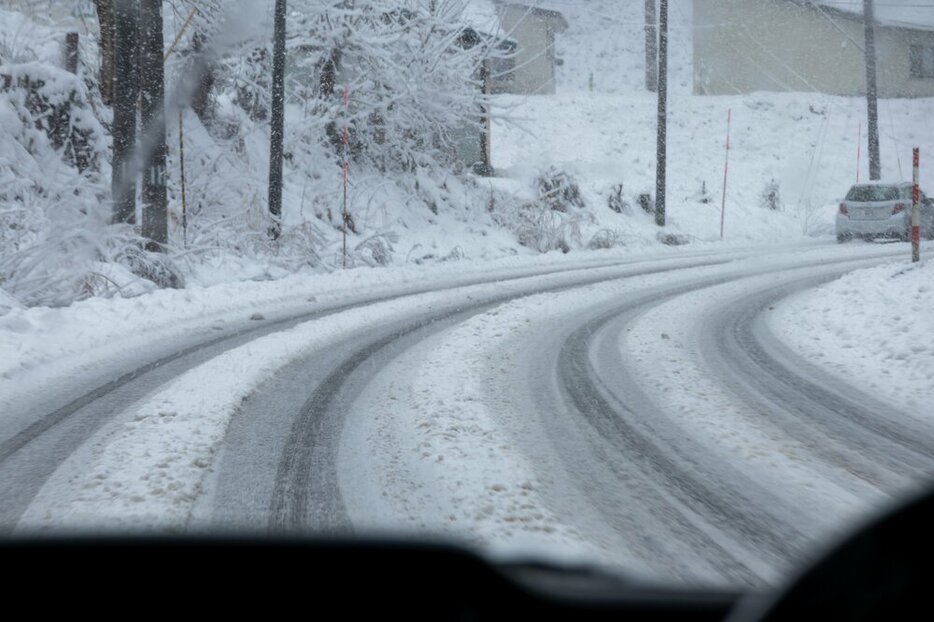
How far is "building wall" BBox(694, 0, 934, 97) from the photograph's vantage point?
4838 cm

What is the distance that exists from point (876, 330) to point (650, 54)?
52954mm

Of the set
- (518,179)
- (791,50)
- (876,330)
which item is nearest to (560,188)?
(518,179)

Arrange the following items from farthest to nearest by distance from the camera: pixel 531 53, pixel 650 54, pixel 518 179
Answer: pixel 650 54, pixel 531 53, pixel 518 179

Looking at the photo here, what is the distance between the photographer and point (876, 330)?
8680 millimetres

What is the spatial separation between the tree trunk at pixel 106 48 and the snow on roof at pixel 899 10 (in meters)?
40.8

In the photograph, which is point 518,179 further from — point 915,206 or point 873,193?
point 915,206

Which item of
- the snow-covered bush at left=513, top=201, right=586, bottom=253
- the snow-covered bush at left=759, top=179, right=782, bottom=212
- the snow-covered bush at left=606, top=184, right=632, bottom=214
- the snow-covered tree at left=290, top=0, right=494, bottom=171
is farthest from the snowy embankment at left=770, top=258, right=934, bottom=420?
the snow-covered bush at left=759, top=179, right=782, bottom=212

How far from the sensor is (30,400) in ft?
20.6

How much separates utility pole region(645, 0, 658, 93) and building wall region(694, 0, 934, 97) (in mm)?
4870

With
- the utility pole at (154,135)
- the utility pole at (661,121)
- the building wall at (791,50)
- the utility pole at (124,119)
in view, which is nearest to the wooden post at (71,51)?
the utility pole at (124,119)

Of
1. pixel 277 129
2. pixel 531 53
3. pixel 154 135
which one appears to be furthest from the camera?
pixel 531 53

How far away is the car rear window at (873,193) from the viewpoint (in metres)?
22.6

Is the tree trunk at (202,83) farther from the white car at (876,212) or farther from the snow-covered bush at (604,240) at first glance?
the white car at (876,212)

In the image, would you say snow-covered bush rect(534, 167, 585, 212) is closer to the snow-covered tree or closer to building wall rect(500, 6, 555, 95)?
the snow-covered tree
